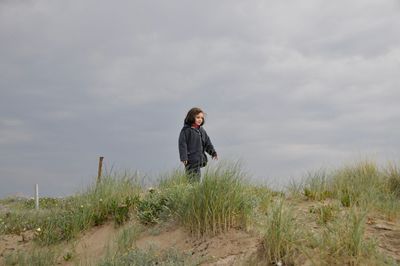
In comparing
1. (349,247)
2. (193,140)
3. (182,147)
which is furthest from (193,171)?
(349,247)

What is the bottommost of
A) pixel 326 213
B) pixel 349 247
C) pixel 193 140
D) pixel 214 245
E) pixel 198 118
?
pixel 214 245

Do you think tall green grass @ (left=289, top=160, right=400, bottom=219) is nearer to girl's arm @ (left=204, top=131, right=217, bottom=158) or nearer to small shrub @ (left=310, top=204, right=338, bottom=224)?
small shrub @ (left=310, top=204, right=338, bottom=224)

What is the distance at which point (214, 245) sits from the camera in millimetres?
6668

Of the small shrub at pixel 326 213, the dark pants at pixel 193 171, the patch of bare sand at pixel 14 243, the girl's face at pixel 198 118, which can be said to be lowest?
the patch of bare sand at pixel 14 243

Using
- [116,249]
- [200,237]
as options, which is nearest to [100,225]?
[116,249]

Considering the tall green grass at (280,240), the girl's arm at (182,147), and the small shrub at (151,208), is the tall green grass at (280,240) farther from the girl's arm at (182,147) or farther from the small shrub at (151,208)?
the girl's arm at (182,147)

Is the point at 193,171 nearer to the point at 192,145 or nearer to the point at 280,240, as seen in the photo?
the point at 192,145

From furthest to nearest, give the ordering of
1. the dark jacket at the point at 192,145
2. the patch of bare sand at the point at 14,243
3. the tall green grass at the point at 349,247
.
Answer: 1. the dark jacket at the point at 192,145
2. the patch of bare sand at the point at 14,243
3. the tall green grass at the point at 349,247

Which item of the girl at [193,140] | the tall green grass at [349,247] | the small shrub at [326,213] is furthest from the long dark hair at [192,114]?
the tall green grass at [349,247]

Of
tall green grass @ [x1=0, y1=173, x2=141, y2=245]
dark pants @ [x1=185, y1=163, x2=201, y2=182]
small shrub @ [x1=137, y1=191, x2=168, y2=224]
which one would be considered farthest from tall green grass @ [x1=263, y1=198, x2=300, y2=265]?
dark pants @ [x1=185, y1=163, x2=201, y2=182]

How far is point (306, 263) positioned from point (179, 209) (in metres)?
2.44

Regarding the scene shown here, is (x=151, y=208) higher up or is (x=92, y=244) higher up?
(x=151, y=208)

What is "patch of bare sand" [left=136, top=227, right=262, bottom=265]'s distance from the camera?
626 centimetres

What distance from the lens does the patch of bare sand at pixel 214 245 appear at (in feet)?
20.5
